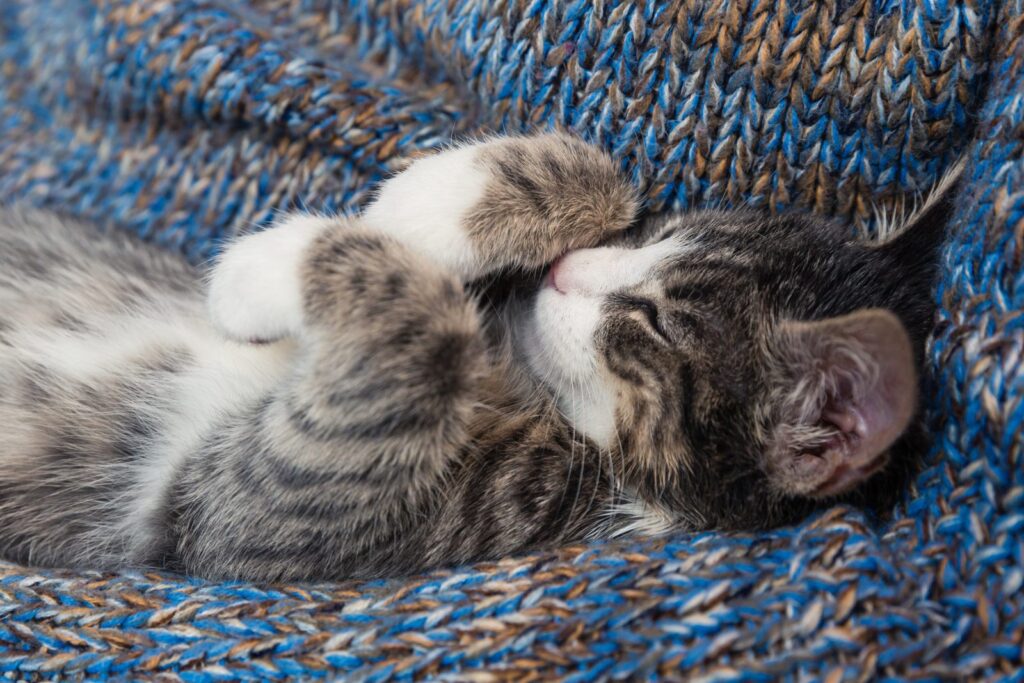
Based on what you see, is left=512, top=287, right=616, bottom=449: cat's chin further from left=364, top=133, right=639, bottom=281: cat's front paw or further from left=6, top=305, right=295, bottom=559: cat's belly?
left=6, top=305, right=295, bottom=559: cat's belly

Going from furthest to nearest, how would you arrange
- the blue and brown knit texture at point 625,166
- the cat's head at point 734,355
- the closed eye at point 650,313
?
the closed eye at point 650,313
the cat's head at point 734,355
the blue and brown knit texture at point 625,166

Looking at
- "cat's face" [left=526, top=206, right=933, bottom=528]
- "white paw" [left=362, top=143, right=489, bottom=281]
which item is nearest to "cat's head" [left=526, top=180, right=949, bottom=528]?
"cat's face" [left=526, top=206, right=933, bottom=528]

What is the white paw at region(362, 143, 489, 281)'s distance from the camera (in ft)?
3.44

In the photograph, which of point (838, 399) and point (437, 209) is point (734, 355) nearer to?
point (838, 399)

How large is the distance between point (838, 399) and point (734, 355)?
13cm

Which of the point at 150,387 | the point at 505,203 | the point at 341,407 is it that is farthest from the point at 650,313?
the point at 150,387

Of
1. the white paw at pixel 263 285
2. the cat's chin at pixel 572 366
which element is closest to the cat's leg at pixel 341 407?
the white paw at pixel 263 285

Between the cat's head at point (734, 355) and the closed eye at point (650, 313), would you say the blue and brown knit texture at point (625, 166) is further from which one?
the closed eye at point (650, 313)

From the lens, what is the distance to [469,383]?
0.92 m

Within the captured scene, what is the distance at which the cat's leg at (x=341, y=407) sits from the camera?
0.89 metres

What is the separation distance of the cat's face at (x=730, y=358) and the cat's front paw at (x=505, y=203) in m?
0.06

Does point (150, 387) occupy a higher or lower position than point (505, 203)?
lower

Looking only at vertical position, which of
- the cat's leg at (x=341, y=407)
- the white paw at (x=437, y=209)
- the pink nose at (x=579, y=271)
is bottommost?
the cat's leg at (x=341, y=407)

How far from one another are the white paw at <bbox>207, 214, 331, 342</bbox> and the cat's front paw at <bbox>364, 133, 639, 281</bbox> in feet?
0.38
